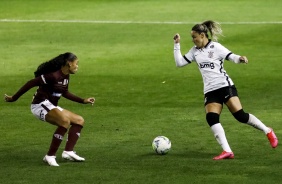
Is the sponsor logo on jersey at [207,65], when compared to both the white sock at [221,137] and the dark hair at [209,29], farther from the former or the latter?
the white sock at [221,137]

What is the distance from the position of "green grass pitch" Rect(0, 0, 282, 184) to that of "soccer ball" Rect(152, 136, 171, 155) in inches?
7.3

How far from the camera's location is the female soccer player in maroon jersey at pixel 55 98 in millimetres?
16188

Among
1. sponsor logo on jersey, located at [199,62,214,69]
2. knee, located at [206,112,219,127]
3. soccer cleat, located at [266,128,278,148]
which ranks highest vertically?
sponsor logo on jersey, located at [199,62,214,69]

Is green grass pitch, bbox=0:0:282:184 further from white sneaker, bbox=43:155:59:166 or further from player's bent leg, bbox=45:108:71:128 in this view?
player's bent leg, bbox=45:108:71:128

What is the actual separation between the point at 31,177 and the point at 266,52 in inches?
641

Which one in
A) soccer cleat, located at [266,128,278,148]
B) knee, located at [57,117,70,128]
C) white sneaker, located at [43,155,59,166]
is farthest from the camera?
soccer cleat, located at [266,128,278,148]

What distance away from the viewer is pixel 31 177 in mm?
15070

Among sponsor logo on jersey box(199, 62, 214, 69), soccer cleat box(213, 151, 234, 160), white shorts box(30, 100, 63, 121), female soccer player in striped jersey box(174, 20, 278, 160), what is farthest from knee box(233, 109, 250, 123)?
white shorts box(30, 100, 63, 121)

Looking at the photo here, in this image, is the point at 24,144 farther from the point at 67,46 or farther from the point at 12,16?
the point at 12,16

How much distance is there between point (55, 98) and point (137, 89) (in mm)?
7903

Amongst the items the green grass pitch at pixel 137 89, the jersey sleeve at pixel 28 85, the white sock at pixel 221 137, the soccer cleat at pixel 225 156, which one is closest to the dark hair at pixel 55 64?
the jersey sleeve at pixel 28 85

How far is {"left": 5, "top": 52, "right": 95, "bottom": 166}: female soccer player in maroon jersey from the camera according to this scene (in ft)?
53.1

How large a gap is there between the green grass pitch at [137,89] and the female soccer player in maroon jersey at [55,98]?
44cm

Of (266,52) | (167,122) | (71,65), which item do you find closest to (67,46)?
(266,52)
